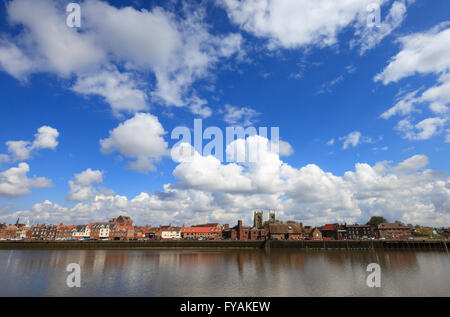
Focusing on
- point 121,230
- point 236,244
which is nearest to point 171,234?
point 121,230

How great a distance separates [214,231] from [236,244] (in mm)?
34336

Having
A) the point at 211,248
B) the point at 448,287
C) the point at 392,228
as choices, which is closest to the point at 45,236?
the point at 211,248

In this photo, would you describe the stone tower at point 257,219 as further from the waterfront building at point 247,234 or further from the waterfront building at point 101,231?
the waterfront building at point 101,231

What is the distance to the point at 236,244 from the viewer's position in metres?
89.8

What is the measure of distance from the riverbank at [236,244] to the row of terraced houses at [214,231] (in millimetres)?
15913

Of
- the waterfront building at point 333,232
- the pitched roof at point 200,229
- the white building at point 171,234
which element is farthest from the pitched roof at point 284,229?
the white building at point 171,234

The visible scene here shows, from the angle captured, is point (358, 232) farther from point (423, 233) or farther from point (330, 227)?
point (423, 233)

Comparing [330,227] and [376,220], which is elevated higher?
[376,220]

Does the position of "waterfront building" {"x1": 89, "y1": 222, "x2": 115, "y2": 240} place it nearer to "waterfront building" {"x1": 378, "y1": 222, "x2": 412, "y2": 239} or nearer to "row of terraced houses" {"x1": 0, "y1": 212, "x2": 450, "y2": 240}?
"row of terraced houses" {"x1": 0, "y1": 212, "x2": 450, "y2": 240}

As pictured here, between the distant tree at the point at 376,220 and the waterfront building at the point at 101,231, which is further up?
the distant tree at the point at 376,220

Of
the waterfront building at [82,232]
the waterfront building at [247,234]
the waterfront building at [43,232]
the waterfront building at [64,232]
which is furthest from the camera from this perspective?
the waterfront building at [43,232]

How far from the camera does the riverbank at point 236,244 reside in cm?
8444
